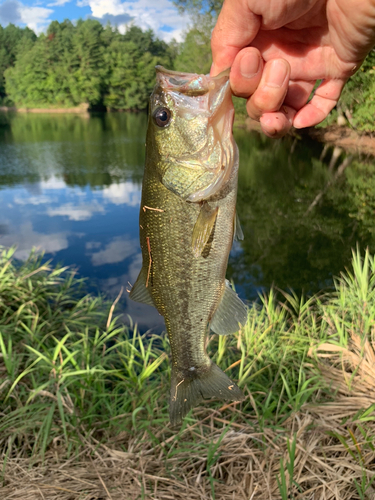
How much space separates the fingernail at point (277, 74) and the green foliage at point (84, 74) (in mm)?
65709

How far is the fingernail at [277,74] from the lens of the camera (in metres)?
2.08

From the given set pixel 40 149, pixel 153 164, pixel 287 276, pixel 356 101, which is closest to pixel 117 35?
pixel 40 149

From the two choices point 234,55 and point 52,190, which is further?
point 52,190

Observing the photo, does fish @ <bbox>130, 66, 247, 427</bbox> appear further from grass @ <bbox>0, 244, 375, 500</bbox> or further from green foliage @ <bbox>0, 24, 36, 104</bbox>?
green foliage @ <bbox>0, 24, 36, 104</bbox>

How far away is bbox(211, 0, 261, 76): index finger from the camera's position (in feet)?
6.27

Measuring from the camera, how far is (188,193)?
171 centimetres

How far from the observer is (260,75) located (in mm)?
2057

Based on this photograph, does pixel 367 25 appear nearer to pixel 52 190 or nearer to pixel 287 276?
pixel 287 276

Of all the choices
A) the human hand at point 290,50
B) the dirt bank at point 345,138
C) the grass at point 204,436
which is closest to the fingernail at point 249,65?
the human hand at point 290,50

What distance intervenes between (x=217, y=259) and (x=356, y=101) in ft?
76.3

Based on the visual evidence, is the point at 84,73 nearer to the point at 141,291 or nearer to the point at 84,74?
the point at 84,74

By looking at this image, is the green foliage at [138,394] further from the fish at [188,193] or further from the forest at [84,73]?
the forest at [84,73]

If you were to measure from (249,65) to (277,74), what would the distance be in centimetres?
24

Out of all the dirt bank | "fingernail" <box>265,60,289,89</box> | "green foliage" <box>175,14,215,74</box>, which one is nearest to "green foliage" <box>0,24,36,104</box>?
"green foliage" <box>175,14,215,74</box>
